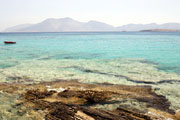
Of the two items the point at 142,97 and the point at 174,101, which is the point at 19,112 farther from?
the point at 174,101

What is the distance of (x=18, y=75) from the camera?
14.7 m

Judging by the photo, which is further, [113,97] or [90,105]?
[113,97]

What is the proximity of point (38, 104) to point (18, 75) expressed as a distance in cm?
762

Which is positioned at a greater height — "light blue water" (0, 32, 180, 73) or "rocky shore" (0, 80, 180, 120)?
"light blue water" (0, 32, 180, 73)

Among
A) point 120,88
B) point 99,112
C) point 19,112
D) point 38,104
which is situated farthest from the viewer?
point 120,88

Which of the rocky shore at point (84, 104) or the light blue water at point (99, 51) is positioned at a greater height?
the light blue water at point (99, 51)

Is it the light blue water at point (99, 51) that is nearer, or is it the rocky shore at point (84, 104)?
the rocky shore at point (84, 104)

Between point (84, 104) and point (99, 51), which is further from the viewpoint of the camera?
point (99, 51)

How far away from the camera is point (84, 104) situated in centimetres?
845

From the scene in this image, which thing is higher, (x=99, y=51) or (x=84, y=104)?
(x=99, y=51)

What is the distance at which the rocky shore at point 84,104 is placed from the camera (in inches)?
272

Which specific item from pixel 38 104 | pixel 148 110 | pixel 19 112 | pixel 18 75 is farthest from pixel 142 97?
pixel 18 75

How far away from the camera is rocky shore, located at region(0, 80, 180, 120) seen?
272 inches

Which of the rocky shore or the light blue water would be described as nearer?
the rocky shore
